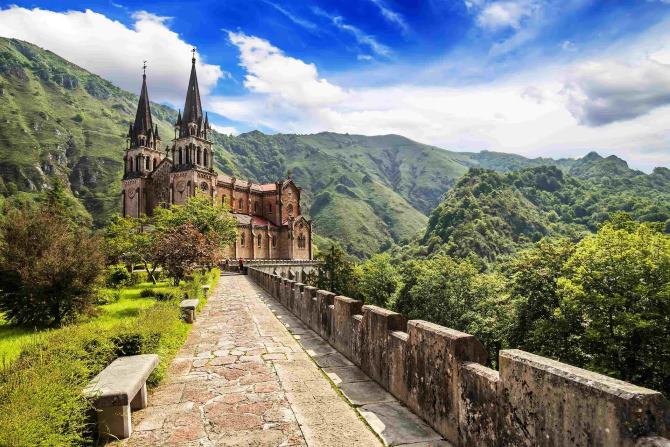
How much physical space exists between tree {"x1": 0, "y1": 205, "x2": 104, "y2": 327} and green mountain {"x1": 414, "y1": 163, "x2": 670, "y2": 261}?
7569cm

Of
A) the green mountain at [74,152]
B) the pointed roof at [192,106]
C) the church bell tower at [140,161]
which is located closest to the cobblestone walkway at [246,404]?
the pointed roof at [192,106]

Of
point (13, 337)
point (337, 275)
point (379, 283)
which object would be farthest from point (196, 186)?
point (13, 337)

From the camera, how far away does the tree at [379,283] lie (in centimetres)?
5059

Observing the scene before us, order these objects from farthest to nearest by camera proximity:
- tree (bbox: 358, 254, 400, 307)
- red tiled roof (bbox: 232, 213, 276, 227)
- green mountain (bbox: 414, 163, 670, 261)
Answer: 1. green mountain (bbox: 414, 163, 670, 261)
2. red tiled roof (bbox: 232, 213, 276, 227)
3. tree (bbox: 358, 254, 400, 307)

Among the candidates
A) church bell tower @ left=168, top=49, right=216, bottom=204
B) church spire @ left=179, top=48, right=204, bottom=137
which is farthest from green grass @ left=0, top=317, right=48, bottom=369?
church spire @ left=179, top=48, right=204, bottom=137

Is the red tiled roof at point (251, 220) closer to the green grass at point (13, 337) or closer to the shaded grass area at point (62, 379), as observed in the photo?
the green grass at point (13, 337)

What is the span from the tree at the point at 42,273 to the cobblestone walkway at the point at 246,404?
563 cm

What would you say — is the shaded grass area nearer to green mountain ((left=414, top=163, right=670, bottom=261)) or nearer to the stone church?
the stone church

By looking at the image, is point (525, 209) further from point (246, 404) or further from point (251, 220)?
point (246, 404)

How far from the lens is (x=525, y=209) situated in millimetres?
115375

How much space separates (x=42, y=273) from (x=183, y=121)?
55.0 meters

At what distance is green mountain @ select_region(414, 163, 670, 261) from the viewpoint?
93.2 meters

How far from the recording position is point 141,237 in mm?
24000

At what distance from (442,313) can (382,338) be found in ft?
114
